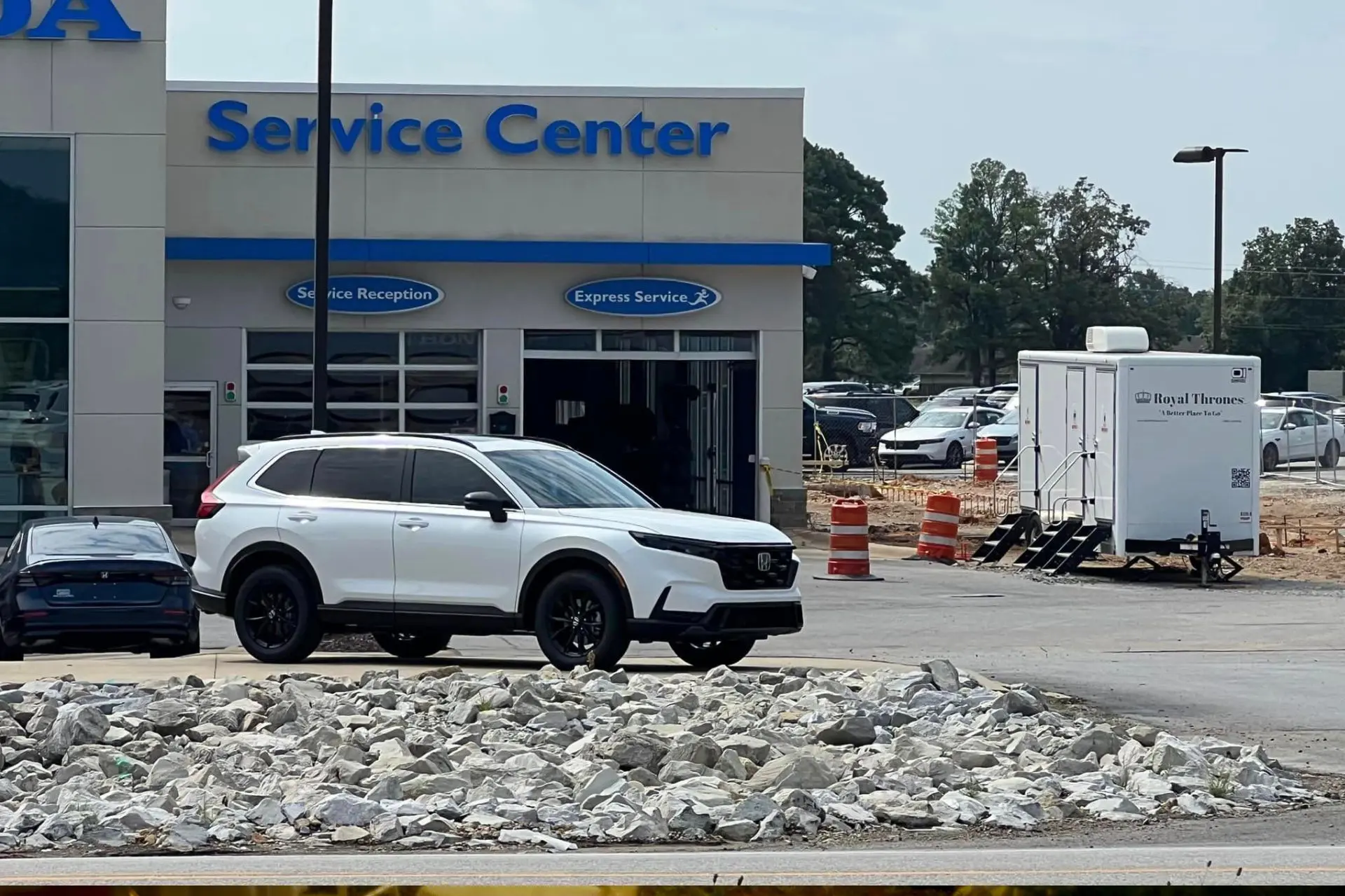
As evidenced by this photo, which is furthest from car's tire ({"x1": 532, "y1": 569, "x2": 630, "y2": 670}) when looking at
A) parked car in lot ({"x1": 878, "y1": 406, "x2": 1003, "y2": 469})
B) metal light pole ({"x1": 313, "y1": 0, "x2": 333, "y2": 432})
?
Answer: parked car in lot ({"x1": 878, "y1": 406, "x2": 1003, "y2": 469})

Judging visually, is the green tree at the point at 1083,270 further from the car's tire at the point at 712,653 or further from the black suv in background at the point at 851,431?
the car's tire at the point at 712,653

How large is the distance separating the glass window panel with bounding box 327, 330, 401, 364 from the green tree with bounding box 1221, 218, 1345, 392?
246ft

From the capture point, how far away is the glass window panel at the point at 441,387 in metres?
29.8

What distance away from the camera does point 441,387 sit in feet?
97.9

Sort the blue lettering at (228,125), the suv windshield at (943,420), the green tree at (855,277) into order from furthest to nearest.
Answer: the green tree at (855,277)
the suv windshield at (943,420)
the blue lettering at (228,125)

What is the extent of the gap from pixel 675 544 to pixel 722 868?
711 centimetres

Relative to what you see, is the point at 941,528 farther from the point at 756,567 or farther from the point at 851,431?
the point at 851,431

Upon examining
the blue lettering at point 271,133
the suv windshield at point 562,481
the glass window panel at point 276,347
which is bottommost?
the suv windshield at point 562,481

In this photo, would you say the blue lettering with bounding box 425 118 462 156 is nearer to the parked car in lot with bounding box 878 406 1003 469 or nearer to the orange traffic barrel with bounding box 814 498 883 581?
the orange traffic barrel with bounding box 814 498 883 581

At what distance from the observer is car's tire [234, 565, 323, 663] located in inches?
597

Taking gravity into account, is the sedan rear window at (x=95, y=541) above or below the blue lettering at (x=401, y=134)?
below

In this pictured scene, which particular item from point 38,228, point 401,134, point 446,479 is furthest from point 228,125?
point 446,479

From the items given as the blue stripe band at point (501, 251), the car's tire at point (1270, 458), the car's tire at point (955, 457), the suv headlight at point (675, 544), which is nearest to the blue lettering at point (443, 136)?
the blue stripe band at point (501, 251)

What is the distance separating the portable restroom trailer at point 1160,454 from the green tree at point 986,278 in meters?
74.3
